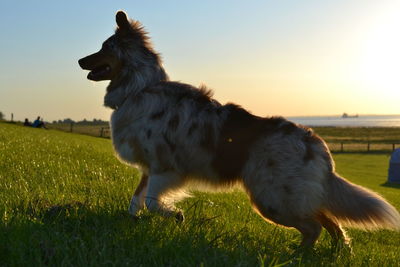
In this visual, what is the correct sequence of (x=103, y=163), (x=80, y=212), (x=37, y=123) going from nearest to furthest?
(x=80, y=212) < (x=103, y=163) < (x=37, y=123)

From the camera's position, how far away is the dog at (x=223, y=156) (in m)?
4.88

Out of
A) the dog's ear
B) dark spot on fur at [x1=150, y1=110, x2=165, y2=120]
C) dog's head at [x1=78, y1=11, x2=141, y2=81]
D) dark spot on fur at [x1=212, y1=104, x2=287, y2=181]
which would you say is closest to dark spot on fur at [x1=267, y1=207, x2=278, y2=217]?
dark spot on fur at [x1=212, y1=104, x2=287, y2=181]

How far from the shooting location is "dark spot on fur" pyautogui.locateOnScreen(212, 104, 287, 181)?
500cm

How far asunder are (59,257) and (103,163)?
32.9 ft

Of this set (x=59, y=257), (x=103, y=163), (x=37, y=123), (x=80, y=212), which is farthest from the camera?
(x=37, y=123)

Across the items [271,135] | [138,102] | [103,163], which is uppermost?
[138,102]

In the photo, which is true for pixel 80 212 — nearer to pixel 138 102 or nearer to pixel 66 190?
pixel 138 102

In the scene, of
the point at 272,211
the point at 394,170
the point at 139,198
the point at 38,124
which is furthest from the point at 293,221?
the point at 38,124

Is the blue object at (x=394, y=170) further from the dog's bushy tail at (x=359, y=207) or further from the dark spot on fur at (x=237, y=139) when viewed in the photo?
the dark spot on fur at (x=237, y=139)

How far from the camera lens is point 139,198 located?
5508 mm

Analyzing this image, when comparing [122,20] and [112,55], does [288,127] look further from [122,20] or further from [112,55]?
[122,20]

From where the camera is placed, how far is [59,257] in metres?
3.52

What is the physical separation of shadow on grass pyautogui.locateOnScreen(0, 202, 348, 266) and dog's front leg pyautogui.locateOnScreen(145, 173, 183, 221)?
138 mm

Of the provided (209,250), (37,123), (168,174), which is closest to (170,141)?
(168,174)
